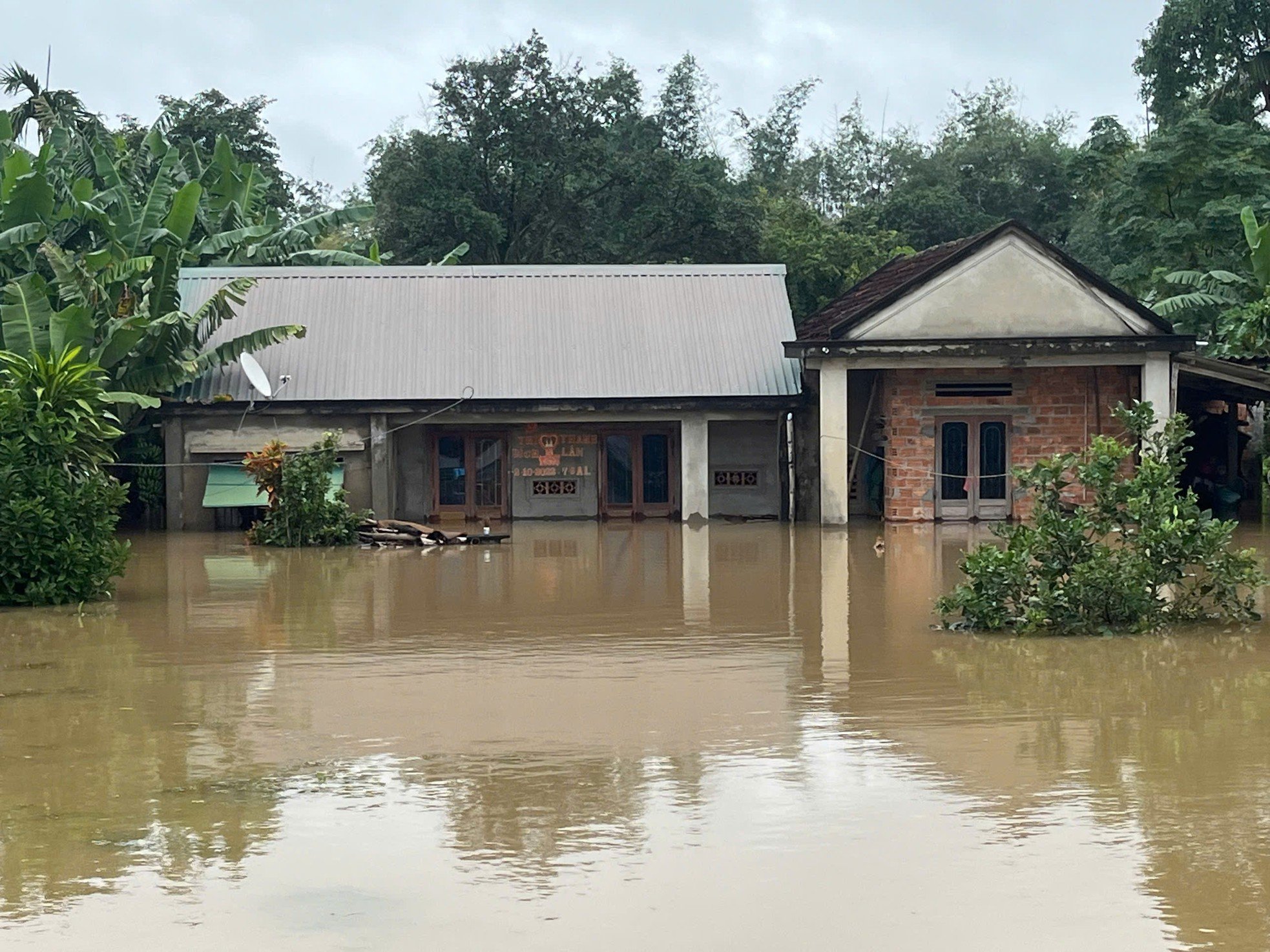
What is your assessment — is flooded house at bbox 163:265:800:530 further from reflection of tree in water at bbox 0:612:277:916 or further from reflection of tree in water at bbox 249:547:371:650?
reflection of tree in water at bbox 0:612:277:916

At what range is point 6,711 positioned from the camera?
10.8 m

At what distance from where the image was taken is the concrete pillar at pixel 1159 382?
25.5 m

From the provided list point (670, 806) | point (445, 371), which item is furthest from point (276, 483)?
point (670, 806)

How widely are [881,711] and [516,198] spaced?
34680 millimetres

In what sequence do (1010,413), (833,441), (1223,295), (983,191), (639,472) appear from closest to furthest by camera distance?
(833,441), (1010,413), (639,472), (1223,295), (983,191)

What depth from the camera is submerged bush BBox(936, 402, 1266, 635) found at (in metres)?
13.7

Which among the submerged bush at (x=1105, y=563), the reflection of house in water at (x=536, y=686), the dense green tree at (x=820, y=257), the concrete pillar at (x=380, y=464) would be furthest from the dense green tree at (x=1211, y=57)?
the submerged bush at (x=1105, y=563)

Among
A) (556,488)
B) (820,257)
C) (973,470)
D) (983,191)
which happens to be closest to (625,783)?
(973,470)

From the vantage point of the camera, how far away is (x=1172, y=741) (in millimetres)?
9672

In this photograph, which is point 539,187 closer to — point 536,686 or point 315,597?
point 315,597

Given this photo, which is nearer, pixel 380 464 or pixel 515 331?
pixel 380 464

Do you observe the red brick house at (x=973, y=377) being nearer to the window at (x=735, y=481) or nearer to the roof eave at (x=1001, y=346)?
the roof eave at (x=1001, y=346)

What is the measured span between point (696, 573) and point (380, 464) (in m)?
9.51

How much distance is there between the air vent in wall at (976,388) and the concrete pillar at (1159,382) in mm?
2206
